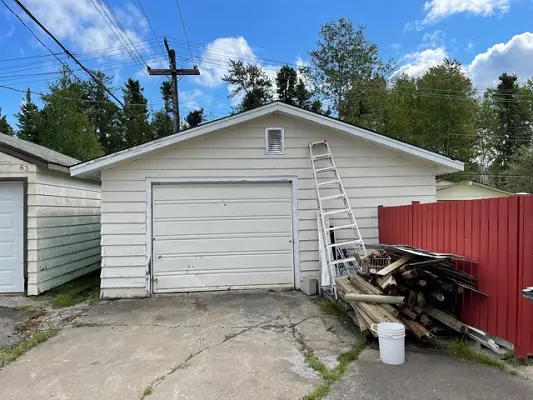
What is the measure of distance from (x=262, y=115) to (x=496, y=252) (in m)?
4.49

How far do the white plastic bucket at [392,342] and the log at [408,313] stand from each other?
24.3 inches

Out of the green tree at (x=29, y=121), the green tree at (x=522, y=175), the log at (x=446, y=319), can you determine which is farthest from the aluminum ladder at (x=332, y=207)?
the green tree at (x=522, y=175)

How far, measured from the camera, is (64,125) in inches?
829

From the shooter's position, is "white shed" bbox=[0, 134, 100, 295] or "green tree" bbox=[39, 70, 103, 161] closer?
"white shed" bbox=[0, 134, 100, 295]

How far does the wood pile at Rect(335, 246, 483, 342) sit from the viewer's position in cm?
439

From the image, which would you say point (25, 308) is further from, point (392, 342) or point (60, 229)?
point (392, 342)

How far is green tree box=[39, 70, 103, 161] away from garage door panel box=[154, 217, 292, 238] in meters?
15.8

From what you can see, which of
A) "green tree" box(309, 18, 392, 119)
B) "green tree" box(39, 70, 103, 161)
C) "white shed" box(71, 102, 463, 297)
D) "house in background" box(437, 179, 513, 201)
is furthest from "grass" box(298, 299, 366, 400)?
"green tree" box(309, 18, 392, 119)

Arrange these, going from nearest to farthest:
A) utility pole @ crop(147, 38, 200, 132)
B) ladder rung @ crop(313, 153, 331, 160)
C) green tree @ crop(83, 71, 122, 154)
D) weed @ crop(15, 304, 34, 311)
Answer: weed @ crop(15, 304, 34, 311)
ladder rung @ crop(313, 153, 331, 160)
utility pole @ crop(147, 38, 200, 132)
green tree @ crop(83, 71, 122, 154)

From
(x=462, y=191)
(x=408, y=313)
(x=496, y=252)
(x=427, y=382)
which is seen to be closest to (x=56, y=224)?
(x=408, y=313)

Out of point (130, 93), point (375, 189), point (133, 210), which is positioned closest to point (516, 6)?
point (375, 189)

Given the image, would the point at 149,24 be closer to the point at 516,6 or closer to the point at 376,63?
the point at 516,6

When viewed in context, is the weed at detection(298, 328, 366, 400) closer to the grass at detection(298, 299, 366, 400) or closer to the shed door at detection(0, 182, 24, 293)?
the grass at detection(298, 299, 366, 400)

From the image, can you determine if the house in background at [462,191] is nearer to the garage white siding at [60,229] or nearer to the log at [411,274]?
the garage white siding at [60,229]
